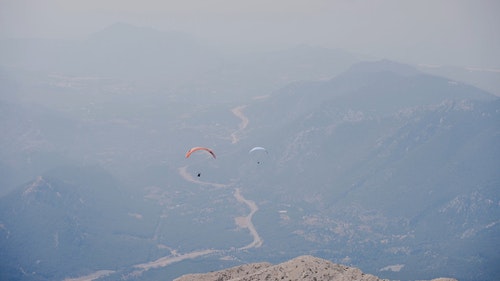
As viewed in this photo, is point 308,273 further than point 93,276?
No

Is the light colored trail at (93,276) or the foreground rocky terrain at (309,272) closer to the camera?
the foreground rocky terrain at (309,272)

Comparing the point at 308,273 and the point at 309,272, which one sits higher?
the point at 309,272

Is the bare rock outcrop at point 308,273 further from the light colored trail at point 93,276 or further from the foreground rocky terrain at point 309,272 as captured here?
the light colored trail at point 93,276

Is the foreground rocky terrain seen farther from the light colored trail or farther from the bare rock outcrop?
the light colored trail

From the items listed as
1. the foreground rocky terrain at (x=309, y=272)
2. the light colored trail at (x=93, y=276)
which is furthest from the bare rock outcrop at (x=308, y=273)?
the light colored trail at (x=93, y=276)

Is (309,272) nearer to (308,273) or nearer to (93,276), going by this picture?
(308,273)

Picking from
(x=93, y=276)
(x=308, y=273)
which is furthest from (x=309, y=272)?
(x=93, y=276)

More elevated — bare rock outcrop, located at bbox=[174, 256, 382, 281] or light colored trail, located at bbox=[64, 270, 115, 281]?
light colored trail, located at bbox=[64, 270, 115, 281]

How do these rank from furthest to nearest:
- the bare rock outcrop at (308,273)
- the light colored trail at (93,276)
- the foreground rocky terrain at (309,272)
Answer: the light colored trail at (93,276) < the foreground rocky terrain at (309,272) < the bare rock outcrop at (308,273)

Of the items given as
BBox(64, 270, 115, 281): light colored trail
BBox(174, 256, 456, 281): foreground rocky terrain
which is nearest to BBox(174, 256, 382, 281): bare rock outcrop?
BBox(174, 256, 456, 281): foreground rocky terrain

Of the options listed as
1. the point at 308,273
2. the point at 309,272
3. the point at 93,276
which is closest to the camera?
the point at 308,273

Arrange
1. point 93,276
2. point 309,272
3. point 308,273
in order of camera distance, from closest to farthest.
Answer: point 308,273, point 309,272, point 93,276
